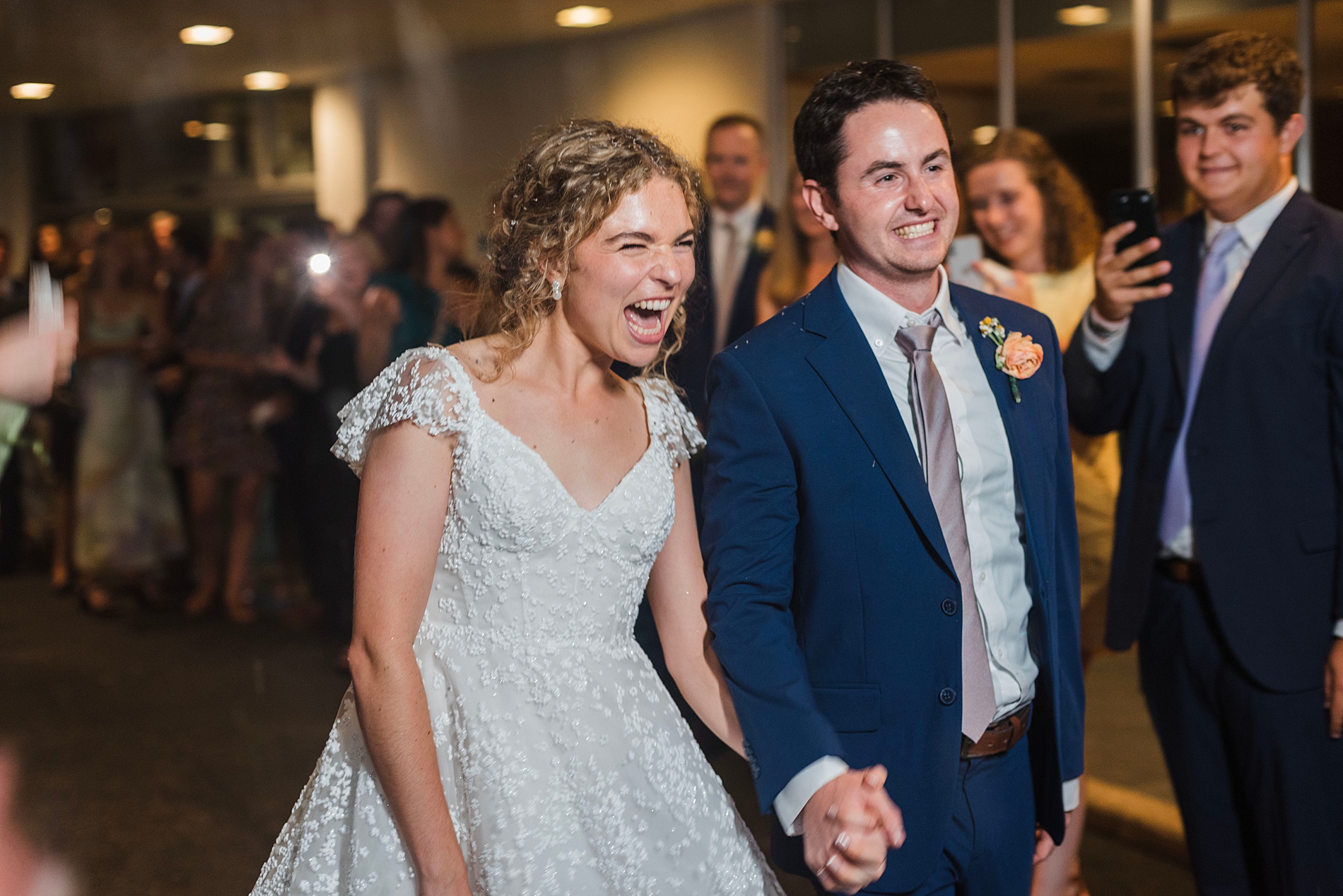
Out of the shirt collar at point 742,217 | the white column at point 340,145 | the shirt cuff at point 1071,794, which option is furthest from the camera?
the white column at point 340,145

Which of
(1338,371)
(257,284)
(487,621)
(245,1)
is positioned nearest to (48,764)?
(257,284)

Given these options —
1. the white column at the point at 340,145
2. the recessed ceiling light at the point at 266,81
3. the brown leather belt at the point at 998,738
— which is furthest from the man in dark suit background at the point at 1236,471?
the recessed ceiling light at the point at 266,81

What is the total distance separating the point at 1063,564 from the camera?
186cm

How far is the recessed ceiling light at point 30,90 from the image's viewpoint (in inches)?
346

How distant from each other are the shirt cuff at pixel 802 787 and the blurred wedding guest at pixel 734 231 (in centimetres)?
268

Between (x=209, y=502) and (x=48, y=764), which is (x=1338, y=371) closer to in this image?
(x=48, y=764)

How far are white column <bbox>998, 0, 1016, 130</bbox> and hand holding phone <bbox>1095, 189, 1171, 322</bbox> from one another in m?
4.70

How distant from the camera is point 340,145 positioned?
10211 millimetres

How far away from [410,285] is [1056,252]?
2.65 meters

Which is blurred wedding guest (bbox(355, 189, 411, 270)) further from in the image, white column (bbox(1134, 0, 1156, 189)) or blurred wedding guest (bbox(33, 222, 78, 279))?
white column (bbox(1134, 0, 1156, 189))

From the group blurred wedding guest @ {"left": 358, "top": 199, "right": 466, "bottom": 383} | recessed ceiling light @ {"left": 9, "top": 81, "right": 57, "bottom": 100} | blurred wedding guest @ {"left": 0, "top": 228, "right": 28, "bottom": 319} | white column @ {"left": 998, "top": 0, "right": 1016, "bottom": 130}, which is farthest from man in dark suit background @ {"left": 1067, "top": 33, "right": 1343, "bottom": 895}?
recessed ceiling light @ {"left": 9, "top": 81, "right": 57, "bottom": 100}

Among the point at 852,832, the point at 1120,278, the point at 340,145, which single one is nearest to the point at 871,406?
the point at 852,832

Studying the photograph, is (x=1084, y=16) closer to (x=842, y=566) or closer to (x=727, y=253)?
(x=727, y=253)

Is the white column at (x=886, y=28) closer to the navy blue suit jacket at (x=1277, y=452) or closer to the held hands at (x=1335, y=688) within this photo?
the navy blue suit jacket at (x=1277, y=452)
